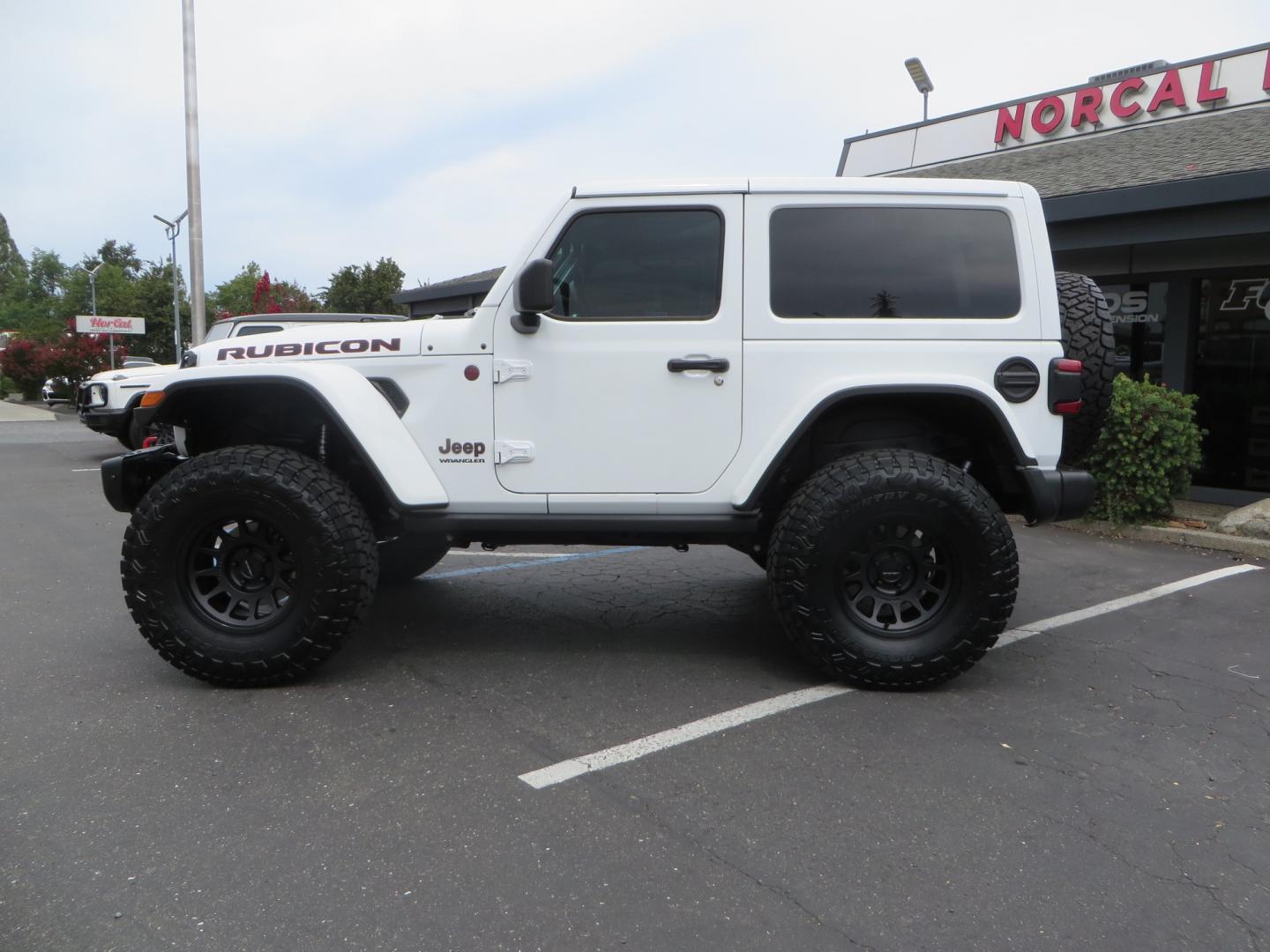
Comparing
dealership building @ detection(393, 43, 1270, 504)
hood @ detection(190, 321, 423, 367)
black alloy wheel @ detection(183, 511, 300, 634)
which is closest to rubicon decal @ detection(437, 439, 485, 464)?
hood @ detection(190, 321, 423, 367)

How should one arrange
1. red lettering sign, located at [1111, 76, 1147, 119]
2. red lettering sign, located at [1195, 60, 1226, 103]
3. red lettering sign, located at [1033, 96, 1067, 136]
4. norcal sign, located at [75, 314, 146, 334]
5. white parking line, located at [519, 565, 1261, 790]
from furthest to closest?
norcal sign, located at [75, 314, 146, 334] < red lettering sign, located at [1033, 96, 1067, 136] < red lettering sign, located at [1111, 76, 1147, 119] < red lettering sign, located at [1195, 60, 1226, 103] < white parking line, located at [519, 565, 1261, 790]

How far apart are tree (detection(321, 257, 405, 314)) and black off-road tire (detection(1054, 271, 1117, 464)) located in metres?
37.0

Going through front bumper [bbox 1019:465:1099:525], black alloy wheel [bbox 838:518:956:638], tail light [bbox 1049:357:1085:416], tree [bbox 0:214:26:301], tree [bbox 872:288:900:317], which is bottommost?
black alloy wheel [bbox 838:518:956:638]

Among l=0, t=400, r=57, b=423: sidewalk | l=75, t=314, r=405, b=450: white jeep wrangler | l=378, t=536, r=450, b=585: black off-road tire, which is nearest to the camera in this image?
l=378, t=536, r=450, b=585: black off-road tire

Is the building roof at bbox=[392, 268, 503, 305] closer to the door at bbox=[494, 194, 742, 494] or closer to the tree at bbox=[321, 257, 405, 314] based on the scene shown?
the door at bbox=[494, 194, 742, 494]

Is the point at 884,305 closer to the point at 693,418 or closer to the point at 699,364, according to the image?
the point at 699,364

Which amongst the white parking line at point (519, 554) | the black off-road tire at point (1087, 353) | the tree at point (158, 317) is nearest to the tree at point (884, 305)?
the black off-road tire at point (1087, 353)

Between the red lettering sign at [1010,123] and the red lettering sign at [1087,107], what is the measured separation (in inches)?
28.4

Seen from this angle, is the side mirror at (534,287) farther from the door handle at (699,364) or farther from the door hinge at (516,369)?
the door handle at (699,364)

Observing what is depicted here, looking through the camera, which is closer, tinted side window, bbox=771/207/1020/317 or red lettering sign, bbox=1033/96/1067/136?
tinted side window, bbox=771/207/1020/317

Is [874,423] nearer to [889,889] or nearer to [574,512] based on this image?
[574,512]

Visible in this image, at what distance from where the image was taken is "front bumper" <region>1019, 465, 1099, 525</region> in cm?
396

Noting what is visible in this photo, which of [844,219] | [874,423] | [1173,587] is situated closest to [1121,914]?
[874,423]

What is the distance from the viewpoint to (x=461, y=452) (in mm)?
4070
